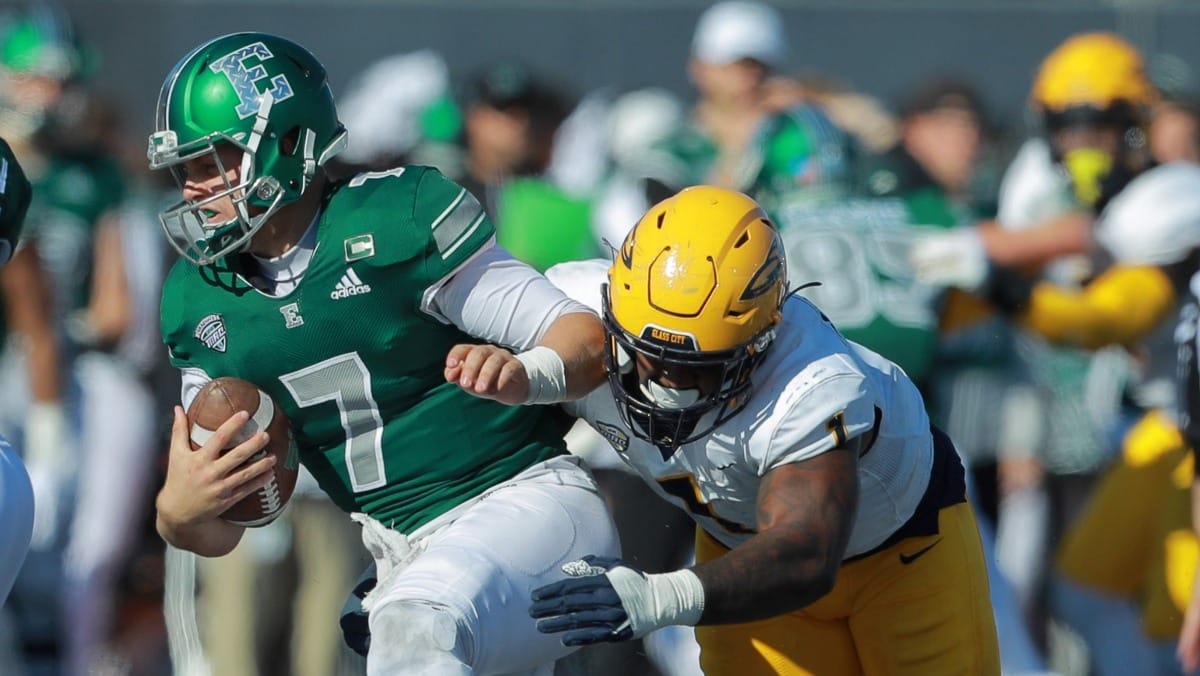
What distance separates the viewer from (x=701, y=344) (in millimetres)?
3375

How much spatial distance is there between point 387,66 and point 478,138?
160 centimetres

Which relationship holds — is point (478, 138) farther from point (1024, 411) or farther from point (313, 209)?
point (313, 209)

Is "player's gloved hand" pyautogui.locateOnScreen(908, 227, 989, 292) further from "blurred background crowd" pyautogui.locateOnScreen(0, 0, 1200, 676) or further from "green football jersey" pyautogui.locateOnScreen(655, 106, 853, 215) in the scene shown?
"green football jersey" pyautogui.locateOnScreen(655, 106, 853, 215)

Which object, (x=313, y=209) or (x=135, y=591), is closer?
(x=313, y=209)

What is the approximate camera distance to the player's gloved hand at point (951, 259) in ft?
18.9

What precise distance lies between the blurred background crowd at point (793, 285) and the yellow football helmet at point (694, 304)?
1.15m

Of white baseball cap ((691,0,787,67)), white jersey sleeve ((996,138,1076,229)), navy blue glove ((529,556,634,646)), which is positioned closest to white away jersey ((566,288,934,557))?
navy blue glove ((529,556,634,646))

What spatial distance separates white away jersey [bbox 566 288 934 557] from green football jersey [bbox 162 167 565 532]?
28 centimetres

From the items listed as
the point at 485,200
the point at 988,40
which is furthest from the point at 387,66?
the point at 988,40

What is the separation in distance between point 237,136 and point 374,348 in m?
0.51

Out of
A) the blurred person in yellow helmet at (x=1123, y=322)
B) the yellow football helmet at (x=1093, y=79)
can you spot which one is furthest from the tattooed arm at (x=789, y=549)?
the yellow football helmet at (x=1093, y=79)

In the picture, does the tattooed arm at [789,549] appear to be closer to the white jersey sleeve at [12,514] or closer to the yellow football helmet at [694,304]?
the yellow football helmet at [694,304]

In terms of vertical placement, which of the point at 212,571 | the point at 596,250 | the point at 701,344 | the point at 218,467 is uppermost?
the point at 701,344

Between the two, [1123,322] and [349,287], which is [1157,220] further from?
[349,287]
